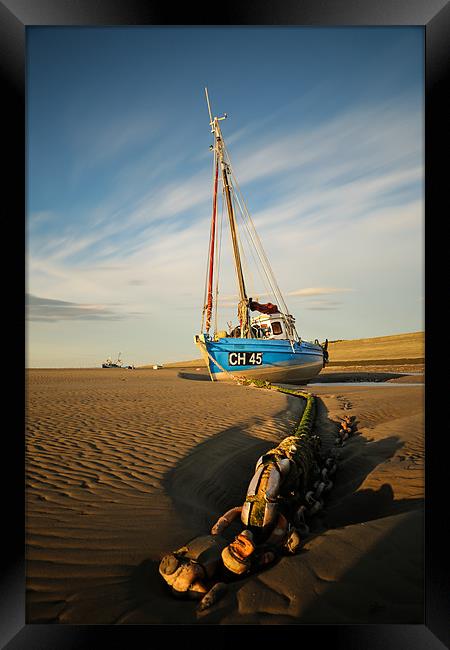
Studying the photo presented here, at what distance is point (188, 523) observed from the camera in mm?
3361

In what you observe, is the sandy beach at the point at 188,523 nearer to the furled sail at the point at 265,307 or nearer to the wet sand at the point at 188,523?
the wet sand at the point at 188,523

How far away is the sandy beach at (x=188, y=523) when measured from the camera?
7.66ft

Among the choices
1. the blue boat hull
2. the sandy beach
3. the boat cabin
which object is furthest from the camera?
the boat cabin

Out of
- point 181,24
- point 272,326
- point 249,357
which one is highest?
point 181,24

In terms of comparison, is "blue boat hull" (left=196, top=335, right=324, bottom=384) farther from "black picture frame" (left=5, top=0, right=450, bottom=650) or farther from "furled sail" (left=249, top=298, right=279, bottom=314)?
"black picture frame" (left=5, top=0, right=450, bottom=650)

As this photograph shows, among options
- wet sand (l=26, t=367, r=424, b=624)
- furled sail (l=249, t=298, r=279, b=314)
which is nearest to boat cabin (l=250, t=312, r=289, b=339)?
furled sail (l=249, t=298, r=279, b=314)

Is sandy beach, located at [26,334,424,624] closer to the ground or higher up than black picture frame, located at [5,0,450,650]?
closer to the ground

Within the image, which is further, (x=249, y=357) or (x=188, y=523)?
(x=249, y=357)

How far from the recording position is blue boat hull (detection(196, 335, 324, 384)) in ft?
59.9

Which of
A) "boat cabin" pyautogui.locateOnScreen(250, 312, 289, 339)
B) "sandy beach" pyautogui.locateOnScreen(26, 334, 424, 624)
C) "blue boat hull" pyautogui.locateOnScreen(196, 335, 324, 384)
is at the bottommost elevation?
"sandy beach" pyautogui.locateOnScreen(26, 334, 424, 624)

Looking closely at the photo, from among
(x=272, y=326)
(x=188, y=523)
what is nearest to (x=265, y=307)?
(x=272, y=326)

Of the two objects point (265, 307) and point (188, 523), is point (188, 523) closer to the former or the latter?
point (188, 523)

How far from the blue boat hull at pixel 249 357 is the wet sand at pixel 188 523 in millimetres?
10752

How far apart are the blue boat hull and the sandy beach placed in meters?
10.7
